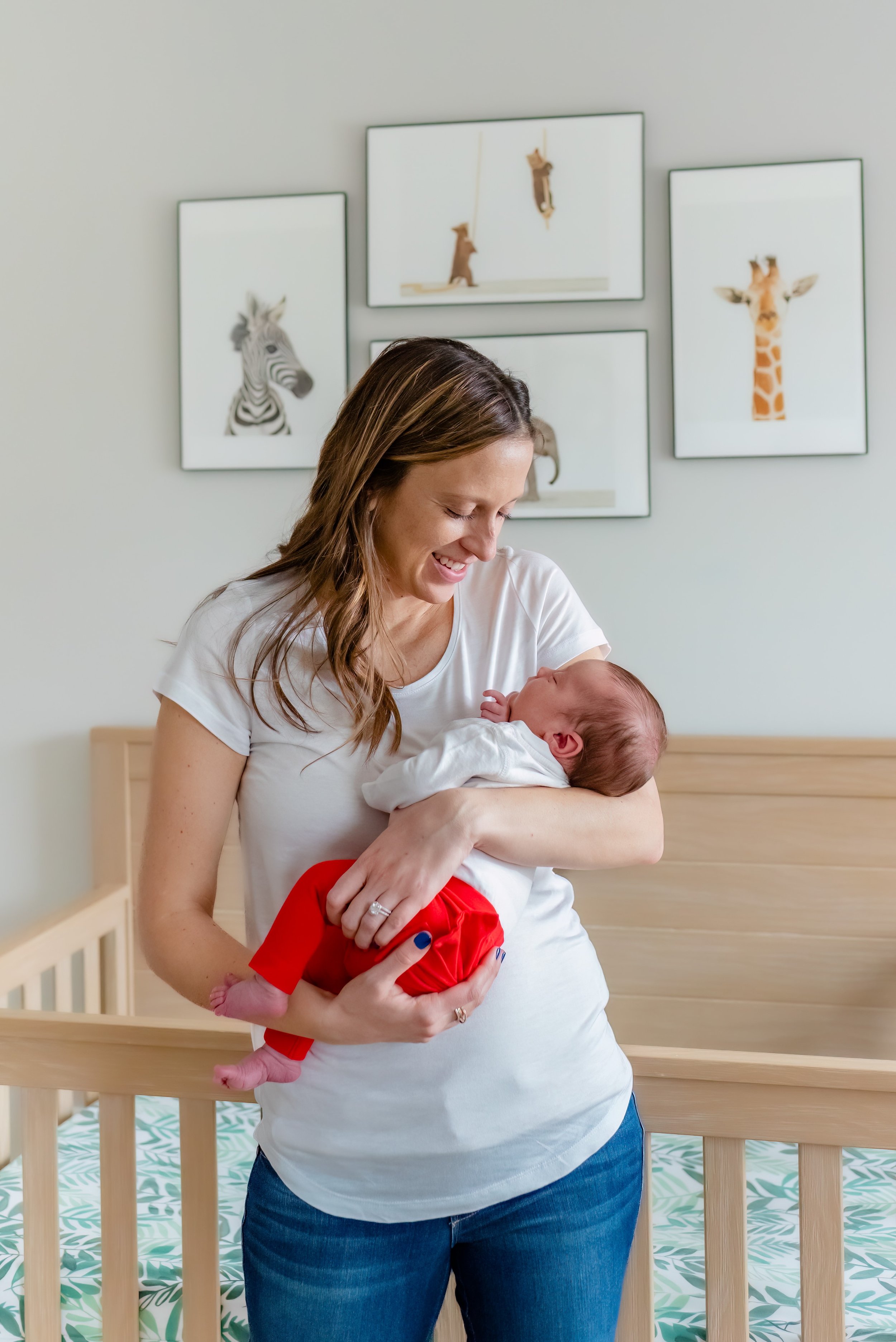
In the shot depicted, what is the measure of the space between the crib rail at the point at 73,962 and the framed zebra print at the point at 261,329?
3.00 ft

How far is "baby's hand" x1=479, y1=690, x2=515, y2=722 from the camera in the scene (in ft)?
3.34

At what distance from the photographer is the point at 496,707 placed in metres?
1.02

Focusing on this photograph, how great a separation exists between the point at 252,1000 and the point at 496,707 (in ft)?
1.14

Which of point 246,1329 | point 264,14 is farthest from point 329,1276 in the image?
point 264,14

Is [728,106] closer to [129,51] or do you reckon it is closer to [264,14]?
[264,14]

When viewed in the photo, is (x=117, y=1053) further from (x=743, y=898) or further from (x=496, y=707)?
(x=743, y=898)

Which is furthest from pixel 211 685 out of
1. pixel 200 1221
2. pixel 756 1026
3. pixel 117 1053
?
pixel 756 1026

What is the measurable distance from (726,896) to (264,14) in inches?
77.0

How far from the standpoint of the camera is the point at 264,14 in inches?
83.0

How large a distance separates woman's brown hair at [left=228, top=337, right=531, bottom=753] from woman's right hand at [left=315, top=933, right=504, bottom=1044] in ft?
0.72

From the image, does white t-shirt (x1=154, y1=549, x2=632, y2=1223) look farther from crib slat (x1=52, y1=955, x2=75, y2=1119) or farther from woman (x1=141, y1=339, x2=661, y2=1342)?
crib slat (x1=52, y1=955, x2=75, y2=1119)

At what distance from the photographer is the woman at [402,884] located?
35.9 inches

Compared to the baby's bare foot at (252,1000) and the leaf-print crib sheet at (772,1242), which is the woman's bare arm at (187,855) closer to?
the baby's bare foot at (252,1000)

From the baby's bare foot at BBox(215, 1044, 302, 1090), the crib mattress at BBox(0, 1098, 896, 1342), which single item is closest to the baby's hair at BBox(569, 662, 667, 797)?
the baby's bare foot at BBox(215, 1044, 302, 1090)
